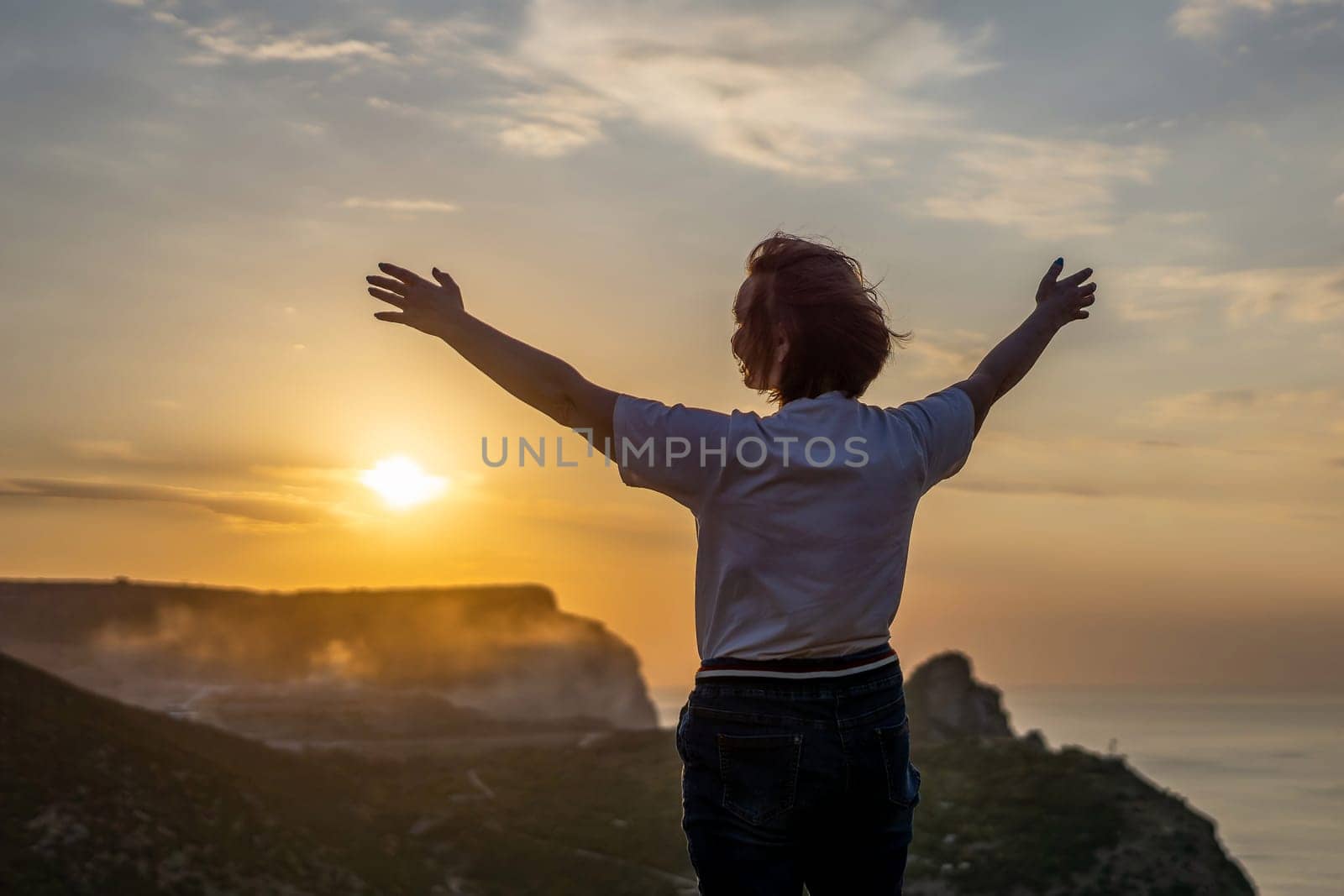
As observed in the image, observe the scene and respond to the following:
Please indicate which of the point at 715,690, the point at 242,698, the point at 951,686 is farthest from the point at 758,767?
the point at 242,698

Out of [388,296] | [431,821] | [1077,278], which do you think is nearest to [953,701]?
[431,821]

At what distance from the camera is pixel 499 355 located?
269 centimetres

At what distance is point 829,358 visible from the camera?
2797 millimetres

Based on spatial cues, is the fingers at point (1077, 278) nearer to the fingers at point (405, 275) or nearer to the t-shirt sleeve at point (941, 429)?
the t-shirt sleeve at point (941, 429)

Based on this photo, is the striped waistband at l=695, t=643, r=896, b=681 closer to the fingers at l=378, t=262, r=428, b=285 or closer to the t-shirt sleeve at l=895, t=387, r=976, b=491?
the t-shirt sleeve at l=895, t=387, r=976, b=491

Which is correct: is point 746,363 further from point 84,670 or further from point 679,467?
point 84,670

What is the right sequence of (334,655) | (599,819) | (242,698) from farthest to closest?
(334,655)
(242,698)
(599,819)

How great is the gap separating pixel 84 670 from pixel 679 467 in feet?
196

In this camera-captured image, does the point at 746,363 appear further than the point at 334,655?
No

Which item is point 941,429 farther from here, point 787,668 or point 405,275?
point 405,275

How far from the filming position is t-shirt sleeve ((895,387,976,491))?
2.85 meters

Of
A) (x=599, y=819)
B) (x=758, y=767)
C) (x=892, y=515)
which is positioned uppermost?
(x=892, y=515)

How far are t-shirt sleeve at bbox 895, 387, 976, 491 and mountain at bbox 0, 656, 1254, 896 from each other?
14991 millimetres

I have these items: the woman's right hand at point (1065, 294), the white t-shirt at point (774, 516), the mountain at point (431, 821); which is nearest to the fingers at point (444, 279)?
the white t-shirt at point (774, 516)
